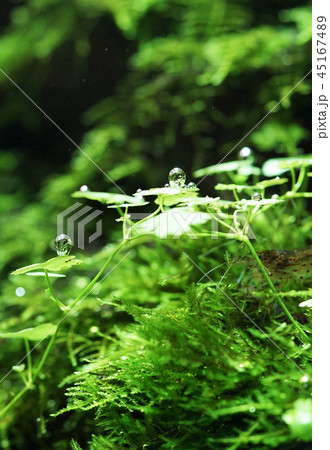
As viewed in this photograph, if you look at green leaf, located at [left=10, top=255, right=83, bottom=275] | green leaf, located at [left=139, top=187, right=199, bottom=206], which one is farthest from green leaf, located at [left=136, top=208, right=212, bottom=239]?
green leaf, located at [left=10, top=255, right=83, bottom=275]

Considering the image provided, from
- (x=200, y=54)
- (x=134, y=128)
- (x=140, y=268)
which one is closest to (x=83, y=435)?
(x=140, y=268)

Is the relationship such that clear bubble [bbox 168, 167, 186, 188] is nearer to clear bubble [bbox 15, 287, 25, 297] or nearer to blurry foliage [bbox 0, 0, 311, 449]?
blurry foliage [bbox 0, 0, 311, 449]

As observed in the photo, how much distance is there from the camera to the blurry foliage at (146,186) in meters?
0.51

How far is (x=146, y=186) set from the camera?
1642 mm

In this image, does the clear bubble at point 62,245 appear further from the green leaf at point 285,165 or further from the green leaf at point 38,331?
the green leaf at point 285,165

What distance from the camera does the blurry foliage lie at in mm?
514

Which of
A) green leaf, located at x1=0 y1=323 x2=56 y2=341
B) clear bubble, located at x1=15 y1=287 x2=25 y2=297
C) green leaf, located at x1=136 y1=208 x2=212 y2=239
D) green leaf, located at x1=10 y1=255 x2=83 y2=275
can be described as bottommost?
clear bubble, located at x1=15 y1=287 x2=25 y2=297

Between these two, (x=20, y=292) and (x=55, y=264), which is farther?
(x=20, y=292)

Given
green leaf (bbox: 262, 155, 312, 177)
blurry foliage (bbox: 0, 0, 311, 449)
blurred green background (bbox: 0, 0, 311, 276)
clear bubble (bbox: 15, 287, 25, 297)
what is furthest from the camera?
blurred green background (bbox: 0, 0, 311, 276)

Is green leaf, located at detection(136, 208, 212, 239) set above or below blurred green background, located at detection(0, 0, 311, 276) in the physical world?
below

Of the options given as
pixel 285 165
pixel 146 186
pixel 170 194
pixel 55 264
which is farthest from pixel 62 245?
pixel 146 186

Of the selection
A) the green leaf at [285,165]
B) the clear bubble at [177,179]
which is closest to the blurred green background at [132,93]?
the green leaf at [285,165]

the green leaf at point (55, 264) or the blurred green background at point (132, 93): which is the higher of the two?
the blurred green background at point (132, 93)

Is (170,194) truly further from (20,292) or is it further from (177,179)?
(20,292)
